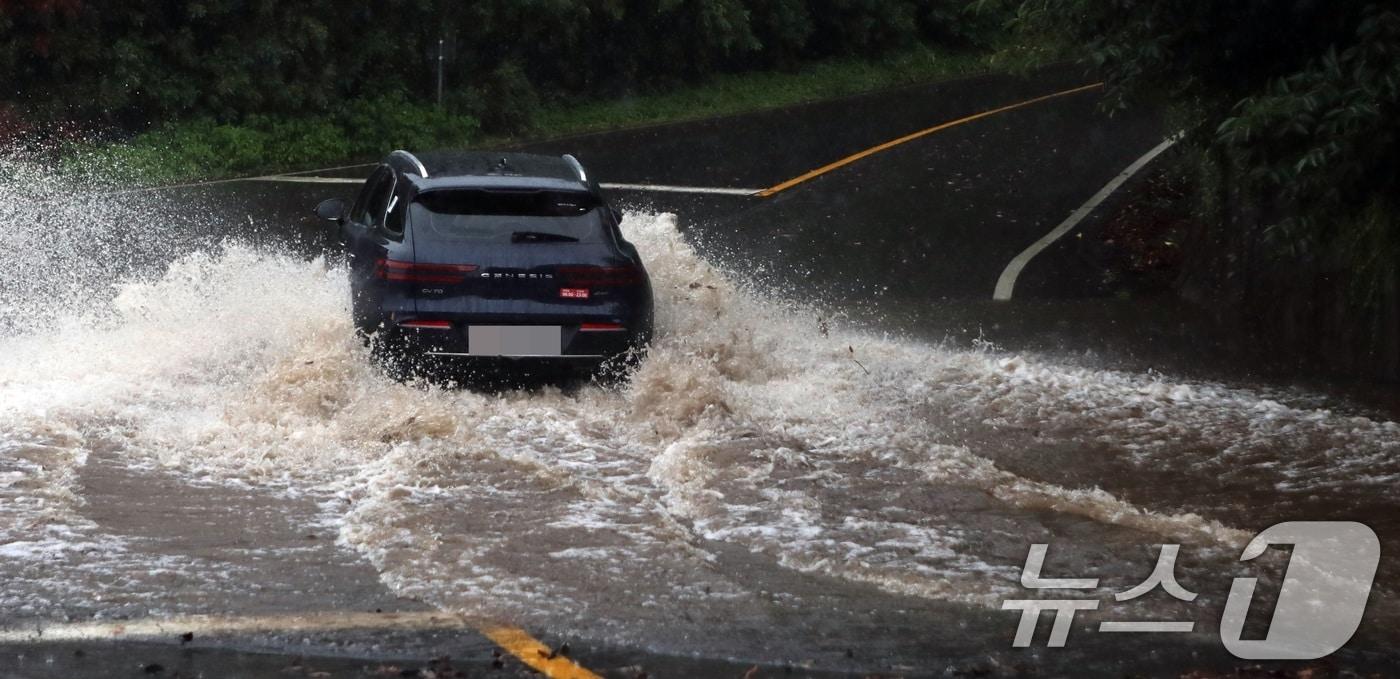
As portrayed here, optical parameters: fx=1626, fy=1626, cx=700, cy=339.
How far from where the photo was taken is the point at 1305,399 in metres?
11.0

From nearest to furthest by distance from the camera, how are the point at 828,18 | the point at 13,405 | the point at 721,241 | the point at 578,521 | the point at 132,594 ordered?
the point at 132,594 < the point at 578,521 < the point at 13,405 < the point at 721,241 < the point at 828,18

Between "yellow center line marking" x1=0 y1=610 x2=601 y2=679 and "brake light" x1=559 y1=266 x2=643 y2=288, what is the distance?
3.75m

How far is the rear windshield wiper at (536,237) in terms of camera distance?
9766mm

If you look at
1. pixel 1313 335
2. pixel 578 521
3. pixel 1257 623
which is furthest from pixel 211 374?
pixel 1313 335

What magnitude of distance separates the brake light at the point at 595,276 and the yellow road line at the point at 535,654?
12.8 feet

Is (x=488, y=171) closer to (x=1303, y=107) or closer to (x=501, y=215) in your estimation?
(x=501, y=215)

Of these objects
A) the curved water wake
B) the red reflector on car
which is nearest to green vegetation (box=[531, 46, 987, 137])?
the curved water wake

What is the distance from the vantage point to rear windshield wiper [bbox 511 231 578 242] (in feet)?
32.0

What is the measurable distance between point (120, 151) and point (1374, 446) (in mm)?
15809

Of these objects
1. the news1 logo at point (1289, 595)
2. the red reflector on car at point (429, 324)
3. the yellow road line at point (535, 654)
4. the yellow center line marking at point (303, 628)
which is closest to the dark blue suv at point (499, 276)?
the red reflector on car at point (429, 324)

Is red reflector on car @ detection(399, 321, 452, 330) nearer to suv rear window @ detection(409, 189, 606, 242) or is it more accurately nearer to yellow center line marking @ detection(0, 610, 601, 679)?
suv rear window @ detection(409, 189, 606, 242)

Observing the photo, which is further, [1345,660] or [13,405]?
[13,405]

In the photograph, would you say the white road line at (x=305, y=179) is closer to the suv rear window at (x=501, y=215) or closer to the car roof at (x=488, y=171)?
the car roof at (x=488, y=171)

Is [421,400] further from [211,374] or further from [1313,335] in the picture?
[1313,335]
